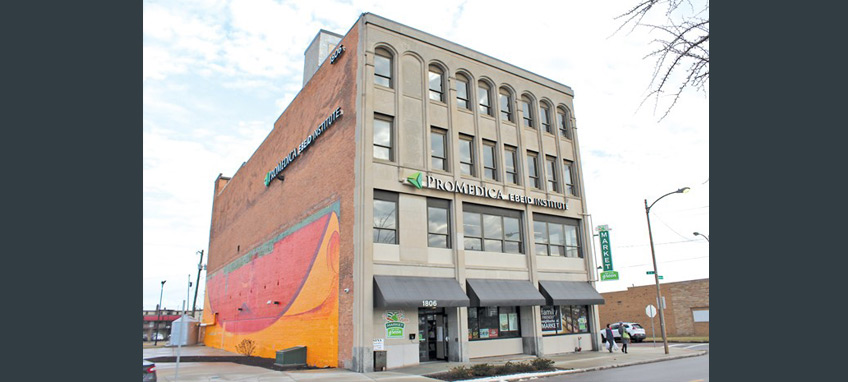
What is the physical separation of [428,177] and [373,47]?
6363 millimetres

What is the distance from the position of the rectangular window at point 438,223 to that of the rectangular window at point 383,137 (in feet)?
9.42

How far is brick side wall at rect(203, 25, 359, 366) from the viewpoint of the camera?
20.7 metres

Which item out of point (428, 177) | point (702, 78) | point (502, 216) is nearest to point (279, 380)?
point (428, 177)

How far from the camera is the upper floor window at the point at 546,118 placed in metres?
28.7

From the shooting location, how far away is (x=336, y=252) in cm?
2120

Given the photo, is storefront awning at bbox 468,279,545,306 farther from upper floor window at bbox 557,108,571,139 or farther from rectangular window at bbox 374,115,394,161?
upper floor window at bbox 557,108,571,139

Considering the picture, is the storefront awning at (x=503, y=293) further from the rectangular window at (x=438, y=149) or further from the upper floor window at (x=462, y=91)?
the upper floor window at (x=462, y=91)

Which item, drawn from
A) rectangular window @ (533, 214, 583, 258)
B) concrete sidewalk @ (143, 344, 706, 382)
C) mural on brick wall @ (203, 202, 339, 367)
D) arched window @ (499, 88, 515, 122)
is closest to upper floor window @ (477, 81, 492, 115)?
arched window @ (499, 88, 515, 122)

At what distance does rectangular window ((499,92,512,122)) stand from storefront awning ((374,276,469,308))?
33.6ft

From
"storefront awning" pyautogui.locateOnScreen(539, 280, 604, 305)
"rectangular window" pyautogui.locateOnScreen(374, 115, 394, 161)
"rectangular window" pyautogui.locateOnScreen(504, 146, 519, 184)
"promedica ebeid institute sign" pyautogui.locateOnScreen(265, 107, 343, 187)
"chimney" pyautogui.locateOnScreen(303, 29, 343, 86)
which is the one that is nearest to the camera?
"rectangular window" pyautogui.locateOnScreen(374, 115, 394, 161)

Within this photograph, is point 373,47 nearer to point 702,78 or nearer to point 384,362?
point 384,362

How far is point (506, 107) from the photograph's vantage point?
27203 millimetres

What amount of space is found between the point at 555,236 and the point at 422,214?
8.79 m

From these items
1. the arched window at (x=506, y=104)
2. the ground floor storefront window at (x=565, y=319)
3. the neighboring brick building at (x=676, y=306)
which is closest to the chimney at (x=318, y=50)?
the arched window at (x=506, y=104)
